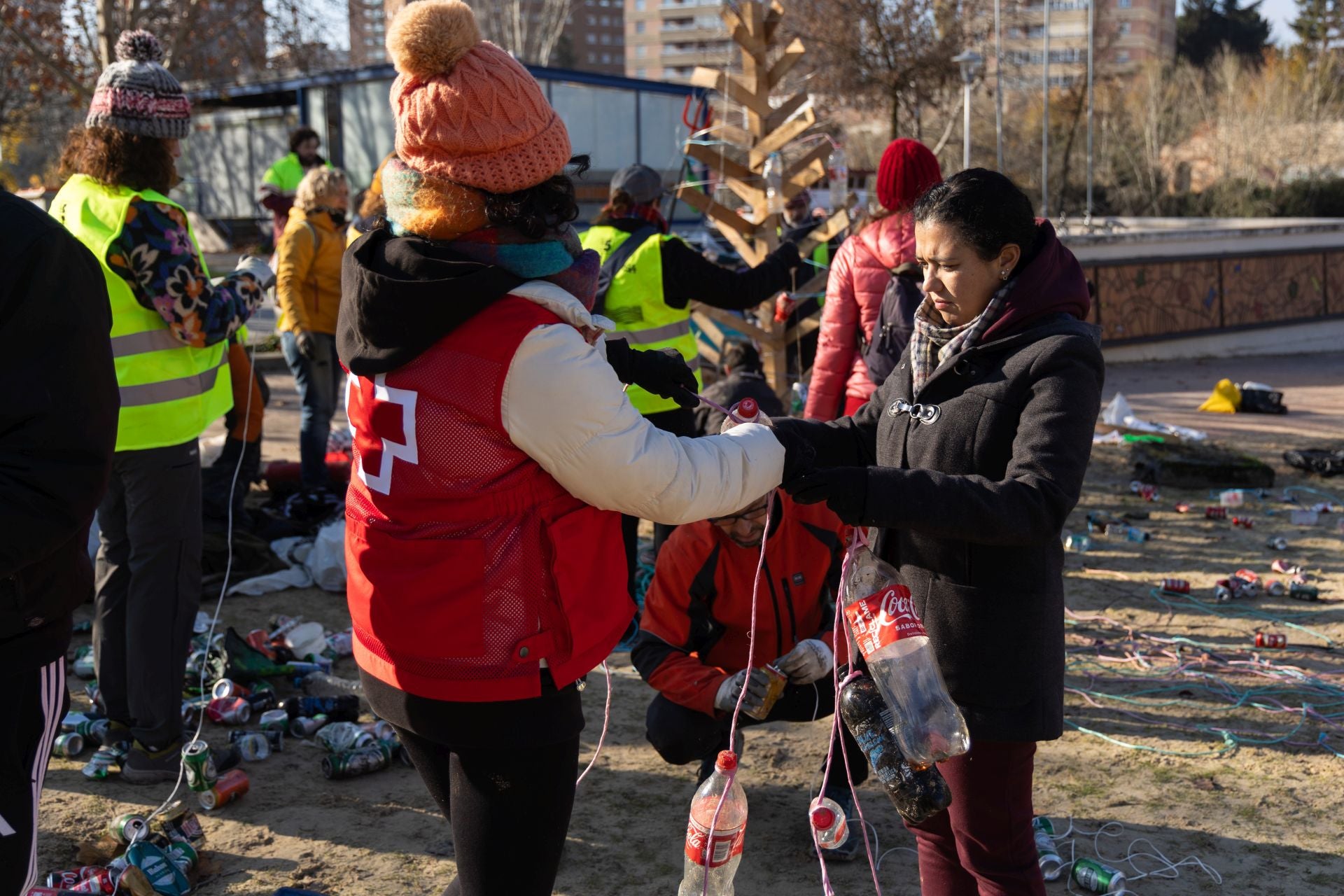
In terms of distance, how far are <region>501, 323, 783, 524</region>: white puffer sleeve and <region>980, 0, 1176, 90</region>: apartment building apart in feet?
107

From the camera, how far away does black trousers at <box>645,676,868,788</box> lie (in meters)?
3.62

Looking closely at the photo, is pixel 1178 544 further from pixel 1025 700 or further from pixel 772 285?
pixel 1025 700

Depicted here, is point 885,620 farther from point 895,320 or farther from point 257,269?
point 257,269

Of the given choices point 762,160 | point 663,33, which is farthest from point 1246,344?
point 663,33

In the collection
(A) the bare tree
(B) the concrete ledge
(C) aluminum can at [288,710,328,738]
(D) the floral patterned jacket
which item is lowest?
(C) aluminum can at [288,710,328,738]

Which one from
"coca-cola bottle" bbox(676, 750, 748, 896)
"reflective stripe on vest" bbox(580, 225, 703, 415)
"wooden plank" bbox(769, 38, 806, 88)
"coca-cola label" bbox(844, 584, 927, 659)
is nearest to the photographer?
"coca-cola label" bbox(844, 584, 927, 659)

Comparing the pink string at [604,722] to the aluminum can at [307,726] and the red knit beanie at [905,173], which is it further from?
the red knit beanie at [905,173]

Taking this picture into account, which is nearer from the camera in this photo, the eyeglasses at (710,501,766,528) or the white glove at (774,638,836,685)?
the white glove at (774,638,836,685)

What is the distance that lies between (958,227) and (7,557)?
70.8 inches

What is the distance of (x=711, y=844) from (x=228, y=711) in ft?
9.20

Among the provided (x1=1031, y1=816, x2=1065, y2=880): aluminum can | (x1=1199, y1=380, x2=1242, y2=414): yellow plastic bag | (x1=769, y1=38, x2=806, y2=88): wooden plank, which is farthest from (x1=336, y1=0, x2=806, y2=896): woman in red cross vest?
(x1=1199, y1=380, x2=1242, y2=414): yellow plastic bag

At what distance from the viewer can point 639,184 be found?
5.45 m

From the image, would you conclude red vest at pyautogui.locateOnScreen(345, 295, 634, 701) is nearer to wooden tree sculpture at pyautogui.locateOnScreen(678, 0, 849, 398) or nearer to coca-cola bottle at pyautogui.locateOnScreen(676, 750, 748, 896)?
coca-cola bottle at pyautogui.locateOnScreen(676, 750, 748, 896)

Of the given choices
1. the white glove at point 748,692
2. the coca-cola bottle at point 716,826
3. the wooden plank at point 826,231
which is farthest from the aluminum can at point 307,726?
the wooden plank at point 826,231
